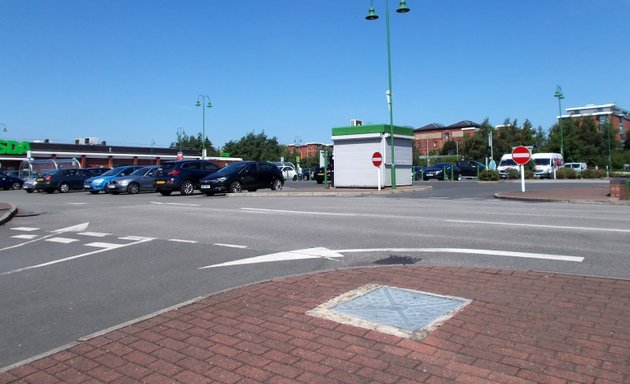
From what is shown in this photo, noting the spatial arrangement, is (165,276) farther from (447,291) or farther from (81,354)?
(447,291)

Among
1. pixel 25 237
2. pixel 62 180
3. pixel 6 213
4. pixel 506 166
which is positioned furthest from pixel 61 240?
pixel 506 166

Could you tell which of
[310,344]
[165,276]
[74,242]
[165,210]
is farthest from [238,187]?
[310,344]

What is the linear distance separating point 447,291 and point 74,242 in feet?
25.9

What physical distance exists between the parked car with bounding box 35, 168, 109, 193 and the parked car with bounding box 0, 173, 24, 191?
777cm

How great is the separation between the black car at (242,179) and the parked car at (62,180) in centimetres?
1315

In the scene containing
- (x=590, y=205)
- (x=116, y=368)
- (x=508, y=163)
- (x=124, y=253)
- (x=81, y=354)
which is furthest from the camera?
(x=508, y=163)

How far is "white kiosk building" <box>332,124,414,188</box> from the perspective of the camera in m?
28.0

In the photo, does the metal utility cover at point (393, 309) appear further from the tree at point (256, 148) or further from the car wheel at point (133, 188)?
the tree at point (256, 148)

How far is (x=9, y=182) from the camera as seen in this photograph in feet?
136

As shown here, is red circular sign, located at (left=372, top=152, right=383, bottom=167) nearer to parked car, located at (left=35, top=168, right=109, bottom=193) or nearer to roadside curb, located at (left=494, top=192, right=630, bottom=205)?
roadside curb, located at (left=494, top=192, right=630, bottom=205)

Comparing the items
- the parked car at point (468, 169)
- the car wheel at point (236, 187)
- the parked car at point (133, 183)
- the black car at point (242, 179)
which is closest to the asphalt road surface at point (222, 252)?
the black car at point (242, 179)

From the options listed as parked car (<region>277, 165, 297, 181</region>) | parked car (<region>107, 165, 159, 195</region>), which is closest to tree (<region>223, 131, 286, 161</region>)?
parked car (<region>277, 165, 297, 181</region>)

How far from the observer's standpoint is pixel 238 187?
25.5m

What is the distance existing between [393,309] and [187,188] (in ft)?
75.8
